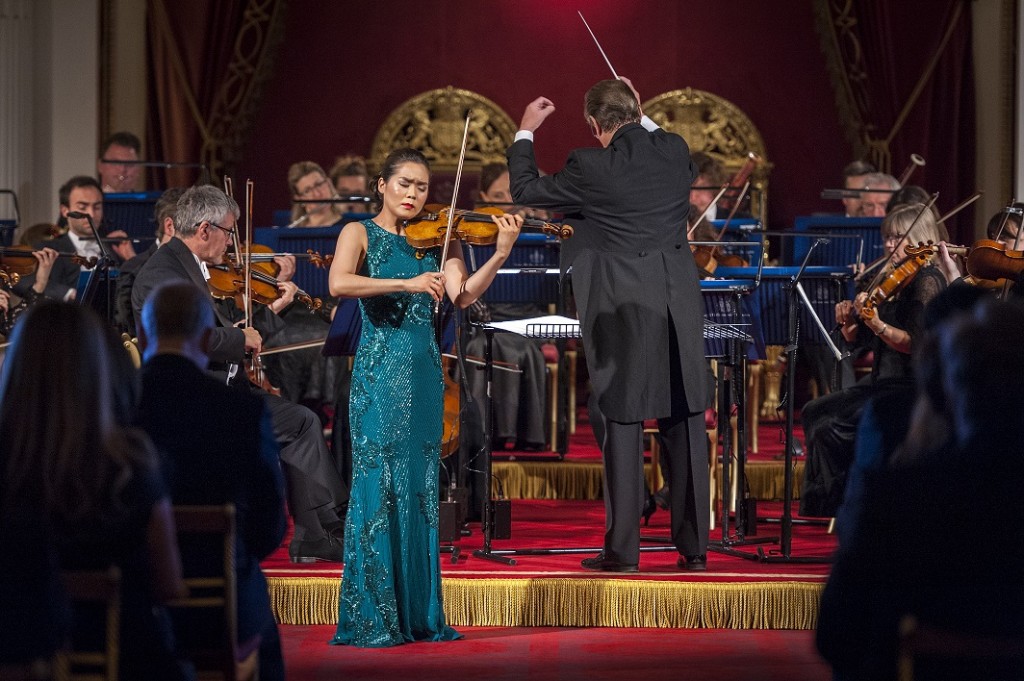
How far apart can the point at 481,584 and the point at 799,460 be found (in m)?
2.25

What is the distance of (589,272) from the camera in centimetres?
430

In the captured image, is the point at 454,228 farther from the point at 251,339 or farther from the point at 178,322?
the point at 178,322

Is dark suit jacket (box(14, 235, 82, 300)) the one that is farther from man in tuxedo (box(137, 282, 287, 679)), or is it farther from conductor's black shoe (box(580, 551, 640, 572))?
man in tuxedo (box(137, 282, 287, 679))

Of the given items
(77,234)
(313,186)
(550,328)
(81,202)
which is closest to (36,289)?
(77,234)

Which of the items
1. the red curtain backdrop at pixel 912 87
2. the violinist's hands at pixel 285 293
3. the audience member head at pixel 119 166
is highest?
the red curtain backdrop at pixel 912 87

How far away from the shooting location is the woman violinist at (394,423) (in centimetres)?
398

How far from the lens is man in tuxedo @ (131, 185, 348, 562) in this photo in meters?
4.67

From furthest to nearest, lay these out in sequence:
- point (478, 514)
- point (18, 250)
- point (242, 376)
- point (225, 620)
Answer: point (18, 250) < point (478, 514) < point (242, 376) < point (225, 620)

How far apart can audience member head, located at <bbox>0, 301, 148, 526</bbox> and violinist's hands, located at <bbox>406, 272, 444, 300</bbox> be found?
1.63 metres

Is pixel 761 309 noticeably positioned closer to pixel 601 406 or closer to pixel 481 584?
pixel 601 406

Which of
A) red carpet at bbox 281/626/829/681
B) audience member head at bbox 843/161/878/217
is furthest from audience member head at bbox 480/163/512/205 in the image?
red carpet at bbox 281/626/829/681

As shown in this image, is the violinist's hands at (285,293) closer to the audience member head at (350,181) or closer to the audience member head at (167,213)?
the audience member head at (167,213)

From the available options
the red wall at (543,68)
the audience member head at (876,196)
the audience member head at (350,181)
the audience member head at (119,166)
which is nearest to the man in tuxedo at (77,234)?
the audience member head at (119,166)

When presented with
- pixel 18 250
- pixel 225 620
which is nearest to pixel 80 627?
pixel 225 620
